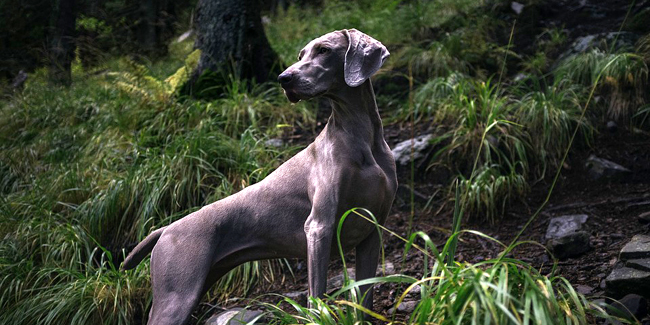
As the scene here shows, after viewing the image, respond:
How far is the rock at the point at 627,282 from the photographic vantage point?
9.41 feet

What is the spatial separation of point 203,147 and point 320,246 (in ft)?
9.07

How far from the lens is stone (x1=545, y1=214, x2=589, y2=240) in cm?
432

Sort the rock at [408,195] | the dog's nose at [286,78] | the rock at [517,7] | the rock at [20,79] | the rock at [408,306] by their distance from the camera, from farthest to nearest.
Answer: the rock at [20,79]
the rock at [517,7]
the rock at [408,195]
the rock at [408,306]
the dog's nose at [286,78]

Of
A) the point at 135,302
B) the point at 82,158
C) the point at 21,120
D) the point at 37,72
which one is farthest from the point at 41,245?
the point at 37,72

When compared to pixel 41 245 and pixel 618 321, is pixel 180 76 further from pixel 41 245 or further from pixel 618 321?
pixel 618 321

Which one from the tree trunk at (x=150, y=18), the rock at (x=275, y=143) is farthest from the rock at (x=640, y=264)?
the tree trunk at (x=150, y=18)

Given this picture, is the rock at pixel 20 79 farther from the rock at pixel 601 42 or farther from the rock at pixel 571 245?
the rock at pixel 571 245

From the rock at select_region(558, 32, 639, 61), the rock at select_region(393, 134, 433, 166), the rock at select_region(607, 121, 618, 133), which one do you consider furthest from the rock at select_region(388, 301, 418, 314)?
the rock at select_region(558, 32, 639, 61)

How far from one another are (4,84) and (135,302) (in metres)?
5.80

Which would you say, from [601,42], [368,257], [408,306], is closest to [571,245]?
[408,306]

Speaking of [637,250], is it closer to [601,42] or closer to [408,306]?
[408,306]

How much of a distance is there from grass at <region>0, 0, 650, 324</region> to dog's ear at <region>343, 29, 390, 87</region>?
1014 millimetres

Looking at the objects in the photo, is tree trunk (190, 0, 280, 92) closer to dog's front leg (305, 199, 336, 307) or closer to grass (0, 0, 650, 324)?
grass (0, 0, 650, 324)

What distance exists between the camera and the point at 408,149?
5.49 meters
